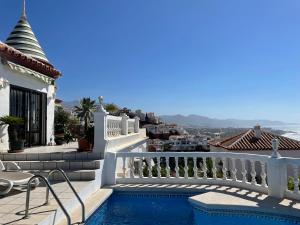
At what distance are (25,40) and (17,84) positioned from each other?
5.09 m

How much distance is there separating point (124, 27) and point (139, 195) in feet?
30.0

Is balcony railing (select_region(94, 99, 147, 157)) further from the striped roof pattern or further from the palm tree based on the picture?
the striped roof pattern

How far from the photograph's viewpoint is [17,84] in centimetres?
1091

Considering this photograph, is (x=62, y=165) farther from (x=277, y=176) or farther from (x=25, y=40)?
(x=25, y=40)

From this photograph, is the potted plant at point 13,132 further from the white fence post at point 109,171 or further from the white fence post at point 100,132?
the white fence post at point 109,171

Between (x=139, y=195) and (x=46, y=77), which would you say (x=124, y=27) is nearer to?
(x=46, y=77)

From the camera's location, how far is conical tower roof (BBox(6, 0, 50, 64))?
14.8 metres

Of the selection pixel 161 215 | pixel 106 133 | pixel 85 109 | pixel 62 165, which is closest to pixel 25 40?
pixel 85 109

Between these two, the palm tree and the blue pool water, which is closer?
the blue pool water

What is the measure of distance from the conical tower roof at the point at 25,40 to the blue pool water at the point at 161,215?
989 cm

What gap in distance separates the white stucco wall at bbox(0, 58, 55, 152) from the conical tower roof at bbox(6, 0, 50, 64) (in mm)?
2306

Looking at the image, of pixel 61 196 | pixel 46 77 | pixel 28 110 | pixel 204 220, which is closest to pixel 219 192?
pixel 204 220

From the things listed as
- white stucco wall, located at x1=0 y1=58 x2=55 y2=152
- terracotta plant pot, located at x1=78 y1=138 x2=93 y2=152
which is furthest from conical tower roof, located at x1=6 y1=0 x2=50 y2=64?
terracotta plant pot, located at x1=78 y1=138 x2=93 y2=152

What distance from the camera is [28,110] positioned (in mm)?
11953
